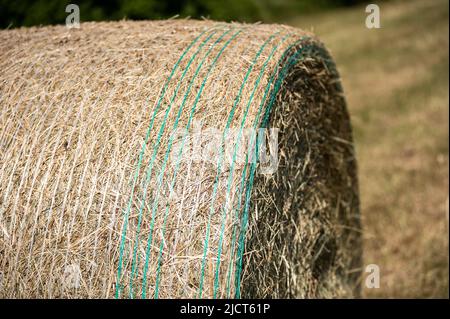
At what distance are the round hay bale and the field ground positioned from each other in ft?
4.78

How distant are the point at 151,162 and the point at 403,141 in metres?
5.41

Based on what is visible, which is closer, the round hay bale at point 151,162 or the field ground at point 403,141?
the round hay bale at point 151,162

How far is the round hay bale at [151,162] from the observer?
2561 millimetres

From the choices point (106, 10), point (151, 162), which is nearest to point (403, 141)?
point (106, 10)

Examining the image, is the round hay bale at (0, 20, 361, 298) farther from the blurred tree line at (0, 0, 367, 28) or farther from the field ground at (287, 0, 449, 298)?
the blurred tree line at (0, 0, 367, 28)

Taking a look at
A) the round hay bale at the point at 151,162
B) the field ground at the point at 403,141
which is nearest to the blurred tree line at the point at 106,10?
the field ground at the point at 403,141

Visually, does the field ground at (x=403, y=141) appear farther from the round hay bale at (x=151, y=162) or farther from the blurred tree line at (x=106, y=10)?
the blurred tree line at (x=106, y=10)

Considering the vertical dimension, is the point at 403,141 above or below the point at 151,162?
above

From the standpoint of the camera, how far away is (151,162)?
264 cm

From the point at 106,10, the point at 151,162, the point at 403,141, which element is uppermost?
the point at 106,10

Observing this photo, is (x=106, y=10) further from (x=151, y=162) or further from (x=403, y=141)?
(x=151, y=162)

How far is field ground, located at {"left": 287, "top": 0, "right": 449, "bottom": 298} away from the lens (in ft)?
15.6

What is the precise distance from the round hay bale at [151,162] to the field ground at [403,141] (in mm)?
1456
